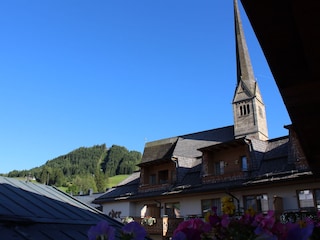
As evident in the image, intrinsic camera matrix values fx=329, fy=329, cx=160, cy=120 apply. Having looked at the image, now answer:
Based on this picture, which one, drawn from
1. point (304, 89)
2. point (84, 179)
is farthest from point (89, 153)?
point (304, 89)

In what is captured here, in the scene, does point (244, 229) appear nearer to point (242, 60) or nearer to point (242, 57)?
point (242, 60)

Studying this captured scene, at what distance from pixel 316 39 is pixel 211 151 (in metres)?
21.5

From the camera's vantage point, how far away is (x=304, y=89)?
313cm

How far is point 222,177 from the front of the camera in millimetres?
21938

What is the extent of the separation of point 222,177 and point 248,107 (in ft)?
42.4

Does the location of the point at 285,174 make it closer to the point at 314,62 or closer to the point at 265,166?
the point at 265,166

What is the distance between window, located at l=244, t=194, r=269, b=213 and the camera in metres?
19.1

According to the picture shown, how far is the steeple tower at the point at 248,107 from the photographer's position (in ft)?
102

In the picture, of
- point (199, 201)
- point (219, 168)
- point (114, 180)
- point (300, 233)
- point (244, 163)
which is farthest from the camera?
point (114, 180)

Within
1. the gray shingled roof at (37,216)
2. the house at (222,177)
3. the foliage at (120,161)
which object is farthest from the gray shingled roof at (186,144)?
the foliage at (120,161)

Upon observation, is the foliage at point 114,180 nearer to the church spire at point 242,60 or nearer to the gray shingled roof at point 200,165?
the church spire at point 242,60

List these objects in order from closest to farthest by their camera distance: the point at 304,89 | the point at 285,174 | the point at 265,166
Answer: the point at 304,89, the point at 285,174, the point at 265,166

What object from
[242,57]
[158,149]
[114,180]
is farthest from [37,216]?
[114,180]

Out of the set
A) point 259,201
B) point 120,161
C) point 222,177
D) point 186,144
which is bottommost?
point 259,201
